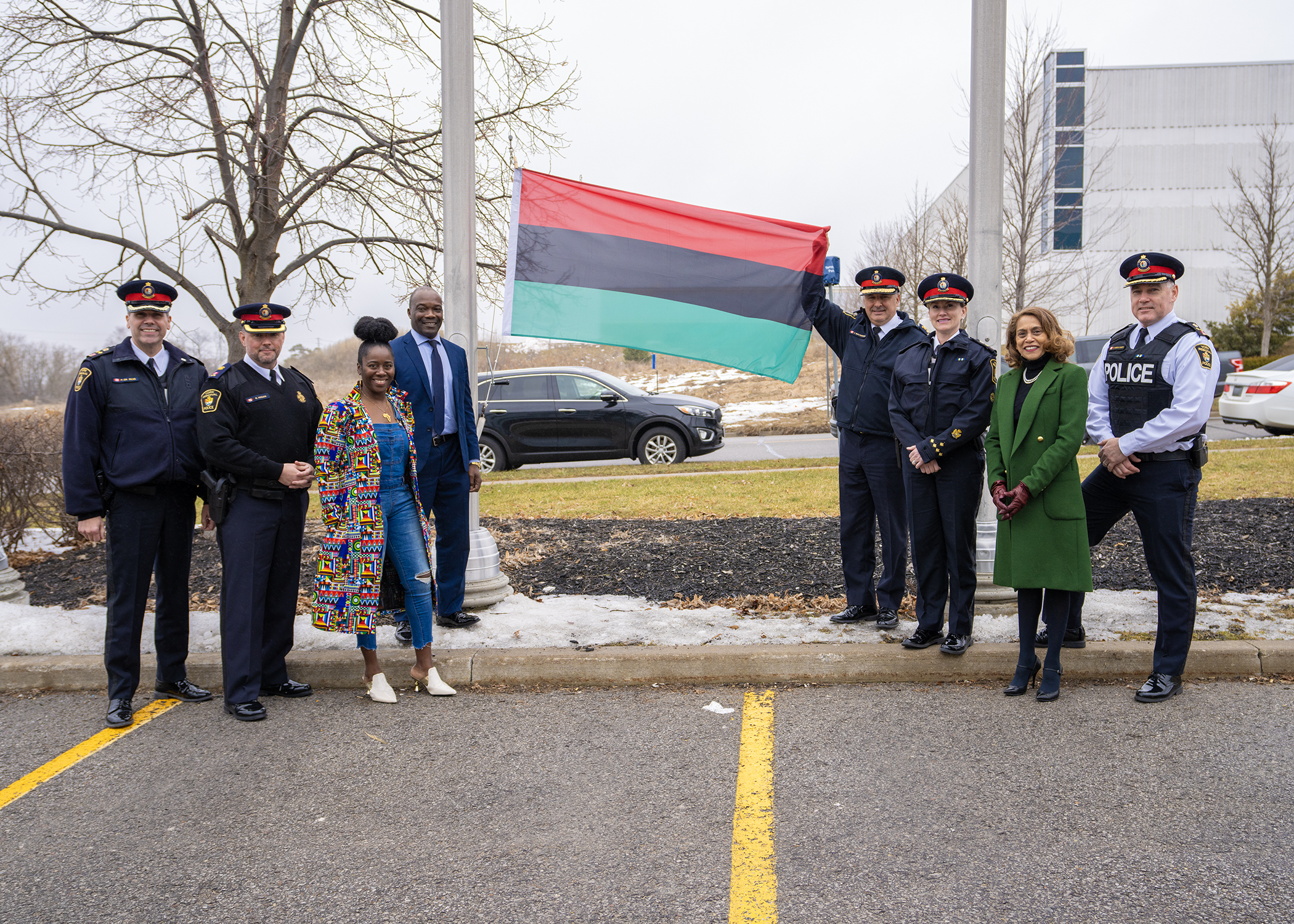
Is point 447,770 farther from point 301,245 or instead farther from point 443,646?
point 301,245

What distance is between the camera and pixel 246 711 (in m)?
4.54

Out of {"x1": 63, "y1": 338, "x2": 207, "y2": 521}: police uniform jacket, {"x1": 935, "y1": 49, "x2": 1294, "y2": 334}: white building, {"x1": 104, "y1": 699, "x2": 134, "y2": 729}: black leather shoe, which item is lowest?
{"x1": 104, "y1": 699, "x2": 134, "y2": 729}: black leather shoe

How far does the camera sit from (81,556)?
798 cm

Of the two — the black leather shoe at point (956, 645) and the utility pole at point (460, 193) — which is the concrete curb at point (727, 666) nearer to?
the black leather shoe at point (956, 645)

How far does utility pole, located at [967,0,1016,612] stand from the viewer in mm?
5555

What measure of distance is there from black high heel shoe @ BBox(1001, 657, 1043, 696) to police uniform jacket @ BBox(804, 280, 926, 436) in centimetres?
146

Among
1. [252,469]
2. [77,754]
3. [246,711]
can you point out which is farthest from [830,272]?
[77,754]

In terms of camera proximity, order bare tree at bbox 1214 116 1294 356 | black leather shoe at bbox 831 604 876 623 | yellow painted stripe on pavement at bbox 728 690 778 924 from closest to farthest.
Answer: yellow painted stripe on pavement at bbox 728 690 778 924 < black leather shoe at bbox 831 604 876 623 < bare tree at bbox 1214 116 1294 356

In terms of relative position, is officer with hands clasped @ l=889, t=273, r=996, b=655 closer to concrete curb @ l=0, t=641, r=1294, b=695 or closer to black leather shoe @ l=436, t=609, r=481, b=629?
concrete curb @ l=0, t=641, r=1294, b=695

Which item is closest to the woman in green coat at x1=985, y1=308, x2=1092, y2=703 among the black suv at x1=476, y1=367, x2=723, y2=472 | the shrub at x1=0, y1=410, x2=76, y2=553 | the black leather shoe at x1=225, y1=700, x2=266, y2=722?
the black leather shoe at x1=225, y1=700, x2=266, y2=722

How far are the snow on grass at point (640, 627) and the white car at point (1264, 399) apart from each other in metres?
13.0

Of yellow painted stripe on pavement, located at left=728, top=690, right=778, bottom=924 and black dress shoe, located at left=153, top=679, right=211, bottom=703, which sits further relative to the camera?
black dress shoe, located at left=153, top=679, right=211, bottom=703

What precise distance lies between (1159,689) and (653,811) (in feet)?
8.71

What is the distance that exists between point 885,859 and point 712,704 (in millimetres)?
1609
